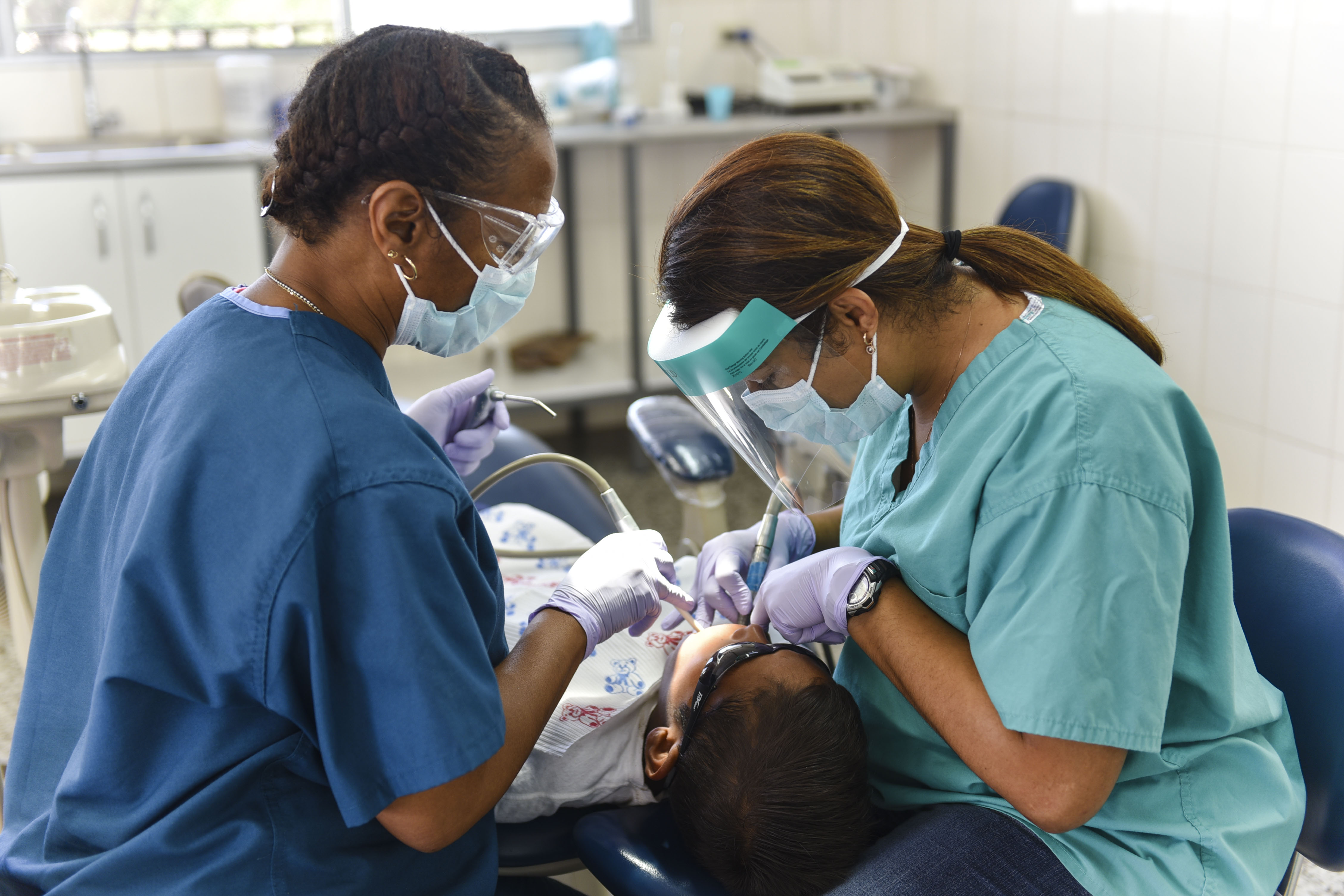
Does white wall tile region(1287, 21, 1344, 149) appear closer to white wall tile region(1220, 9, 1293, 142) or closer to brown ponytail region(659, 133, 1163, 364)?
white wall tile region(1220, 9, 1293, 142)

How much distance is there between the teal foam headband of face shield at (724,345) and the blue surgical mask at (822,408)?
0.05m

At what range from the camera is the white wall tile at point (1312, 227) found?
2.40 m

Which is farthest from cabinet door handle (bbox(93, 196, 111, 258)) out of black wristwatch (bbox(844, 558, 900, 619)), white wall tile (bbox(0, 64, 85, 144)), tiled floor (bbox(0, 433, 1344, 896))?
black wristwatch (bbox(844, 558, 900, 619))

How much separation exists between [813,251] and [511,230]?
0.31 meters

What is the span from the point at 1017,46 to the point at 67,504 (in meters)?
3.09

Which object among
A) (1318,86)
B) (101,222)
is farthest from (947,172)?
(101,222)

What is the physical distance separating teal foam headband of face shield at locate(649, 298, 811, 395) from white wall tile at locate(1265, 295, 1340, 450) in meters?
1.85

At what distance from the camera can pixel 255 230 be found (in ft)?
11.3

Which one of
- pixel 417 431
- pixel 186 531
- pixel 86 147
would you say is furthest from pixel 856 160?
pixel 86 147

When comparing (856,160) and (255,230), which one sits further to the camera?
(255,230)

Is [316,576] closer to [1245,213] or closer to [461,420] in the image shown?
[461,420]

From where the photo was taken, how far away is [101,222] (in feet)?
10.8

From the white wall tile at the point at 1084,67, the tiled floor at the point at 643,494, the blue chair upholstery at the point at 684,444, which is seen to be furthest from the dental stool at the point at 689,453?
the white wall tile at the point at 1084,67

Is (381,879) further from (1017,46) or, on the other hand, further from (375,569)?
(1017,46)
